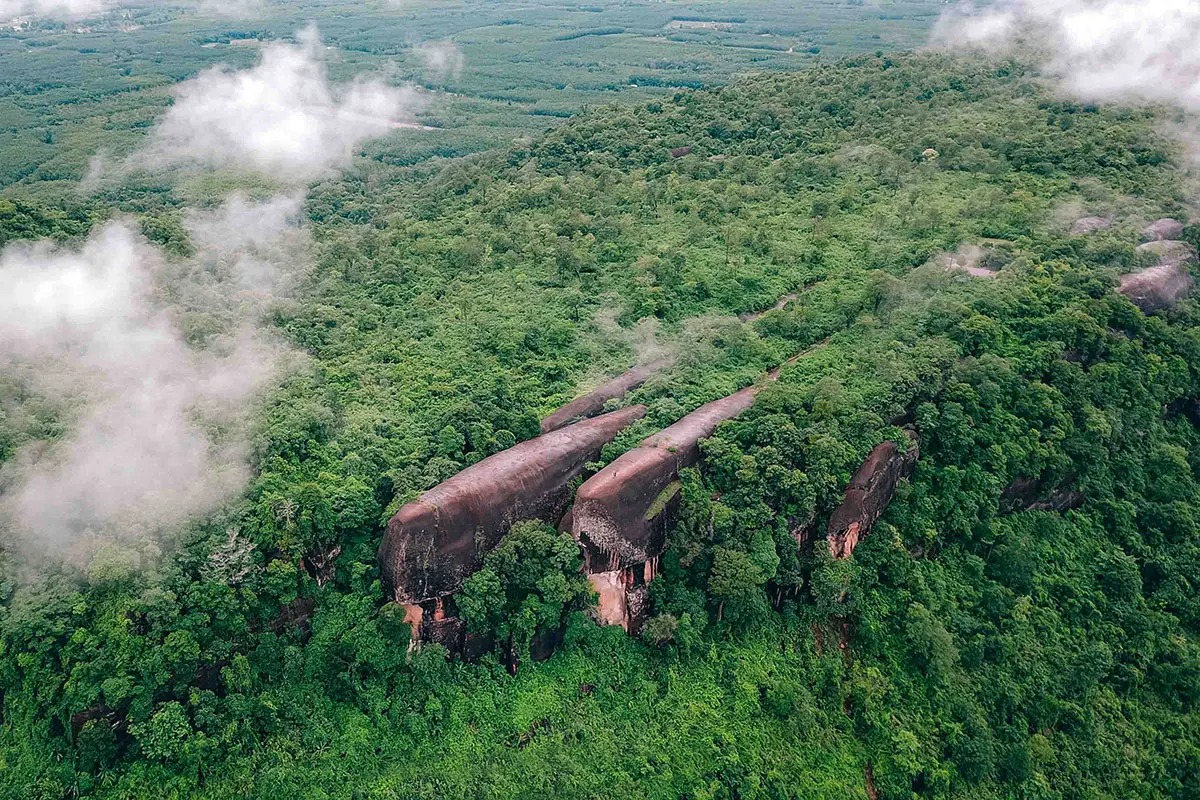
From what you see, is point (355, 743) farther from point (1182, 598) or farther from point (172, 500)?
point (1182, 598)

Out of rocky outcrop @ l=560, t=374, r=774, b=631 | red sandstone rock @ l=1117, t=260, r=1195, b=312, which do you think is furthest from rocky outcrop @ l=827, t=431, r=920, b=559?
red sandstone rock @ l=1117, t=260, r=1195, b=312

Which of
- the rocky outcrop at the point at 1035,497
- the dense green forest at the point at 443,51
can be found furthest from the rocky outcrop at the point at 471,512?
the dense green forest at the point at 443,51

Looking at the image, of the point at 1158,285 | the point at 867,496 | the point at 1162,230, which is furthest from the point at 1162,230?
the point at 867,496

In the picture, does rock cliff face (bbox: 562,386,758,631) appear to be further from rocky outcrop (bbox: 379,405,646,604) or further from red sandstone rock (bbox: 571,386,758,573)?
rocky outcrop (bbox: 379,405,646,604)

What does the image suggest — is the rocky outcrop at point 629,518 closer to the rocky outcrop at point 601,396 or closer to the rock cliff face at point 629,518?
the rock cliff face at point 629,518

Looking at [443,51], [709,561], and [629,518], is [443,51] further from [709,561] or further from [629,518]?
[709,561]

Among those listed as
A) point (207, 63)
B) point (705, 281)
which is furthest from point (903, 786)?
point (207, 63)
